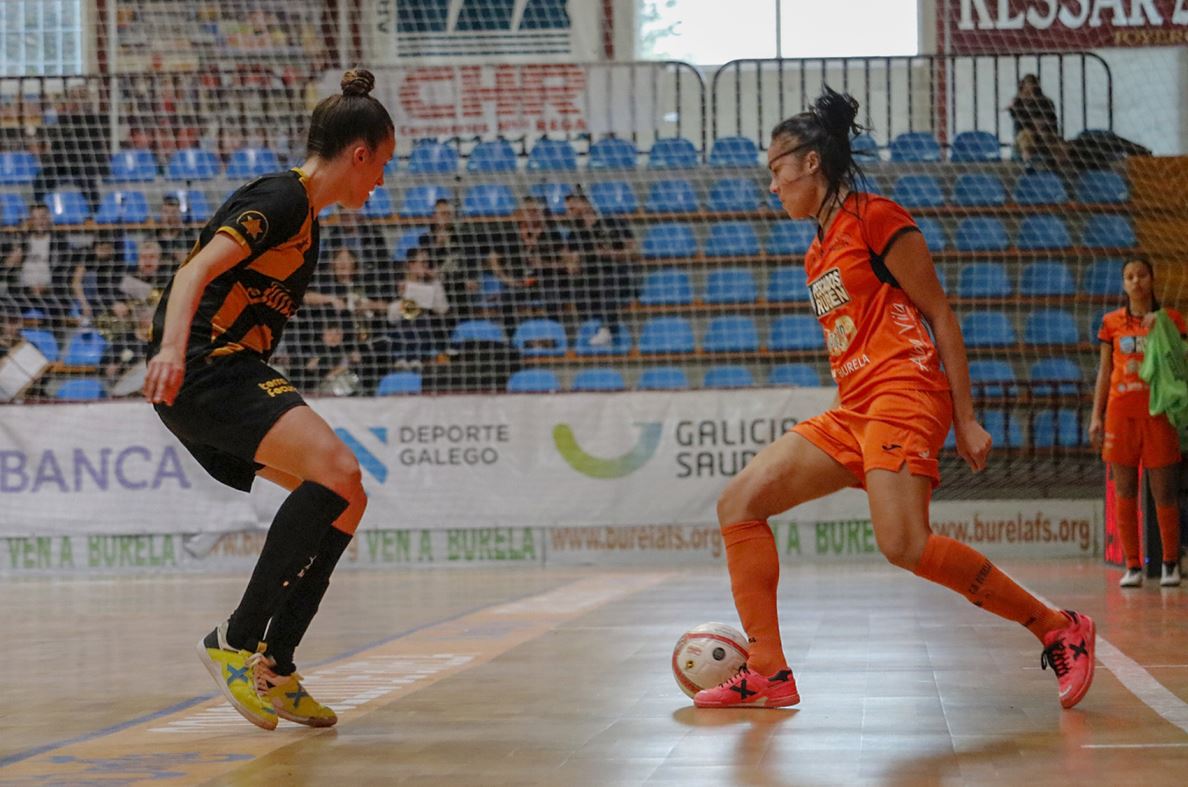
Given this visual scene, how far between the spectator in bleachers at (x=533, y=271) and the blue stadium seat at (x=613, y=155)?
173cm

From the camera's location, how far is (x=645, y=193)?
15531mm

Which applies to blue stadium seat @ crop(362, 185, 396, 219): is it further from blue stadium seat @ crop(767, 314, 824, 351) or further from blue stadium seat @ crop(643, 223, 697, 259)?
blue stadium seat @ crop(767, 314, 824, 351)

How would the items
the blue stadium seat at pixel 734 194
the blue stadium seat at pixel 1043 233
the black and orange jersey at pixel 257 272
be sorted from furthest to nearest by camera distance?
the blue stadium seat at pixel 734 194, the blue stadium seat at pixel 1043 233, the black and orange jersey at pixel 257 272

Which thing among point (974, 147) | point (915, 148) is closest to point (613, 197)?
point (915, 148)

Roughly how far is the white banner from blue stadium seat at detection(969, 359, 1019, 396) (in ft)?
6.00

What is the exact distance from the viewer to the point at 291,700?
13.3 feet

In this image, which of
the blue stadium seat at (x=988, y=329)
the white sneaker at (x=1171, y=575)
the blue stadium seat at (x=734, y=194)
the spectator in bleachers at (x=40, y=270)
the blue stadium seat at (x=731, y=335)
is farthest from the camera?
the blue stadium seat at (x=734, y=194)

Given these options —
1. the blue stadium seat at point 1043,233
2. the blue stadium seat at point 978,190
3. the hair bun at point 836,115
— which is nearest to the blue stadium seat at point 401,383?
the blue stadium seat at point 978,190

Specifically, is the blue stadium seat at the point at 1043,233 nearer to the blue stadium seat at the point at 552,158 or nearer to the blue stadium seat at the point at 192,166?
the blue stadium seat at the point at 552,158

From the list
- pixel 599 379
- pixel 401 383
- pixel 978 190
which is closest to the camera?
pixel 401 383

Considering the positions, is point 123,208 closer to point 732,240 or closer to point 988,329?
point 732,240

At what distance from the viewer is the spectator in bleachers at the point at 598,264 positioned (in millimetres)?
14125

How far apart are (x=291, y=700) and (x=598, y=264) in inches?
407

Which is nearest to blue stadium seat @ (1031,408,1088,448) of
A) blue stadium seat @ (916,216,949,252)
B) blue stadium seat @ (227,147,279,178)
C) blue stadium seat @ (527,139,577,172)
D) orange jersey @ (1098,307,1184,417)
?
blue stadium seat @ (916,216,949,252)
